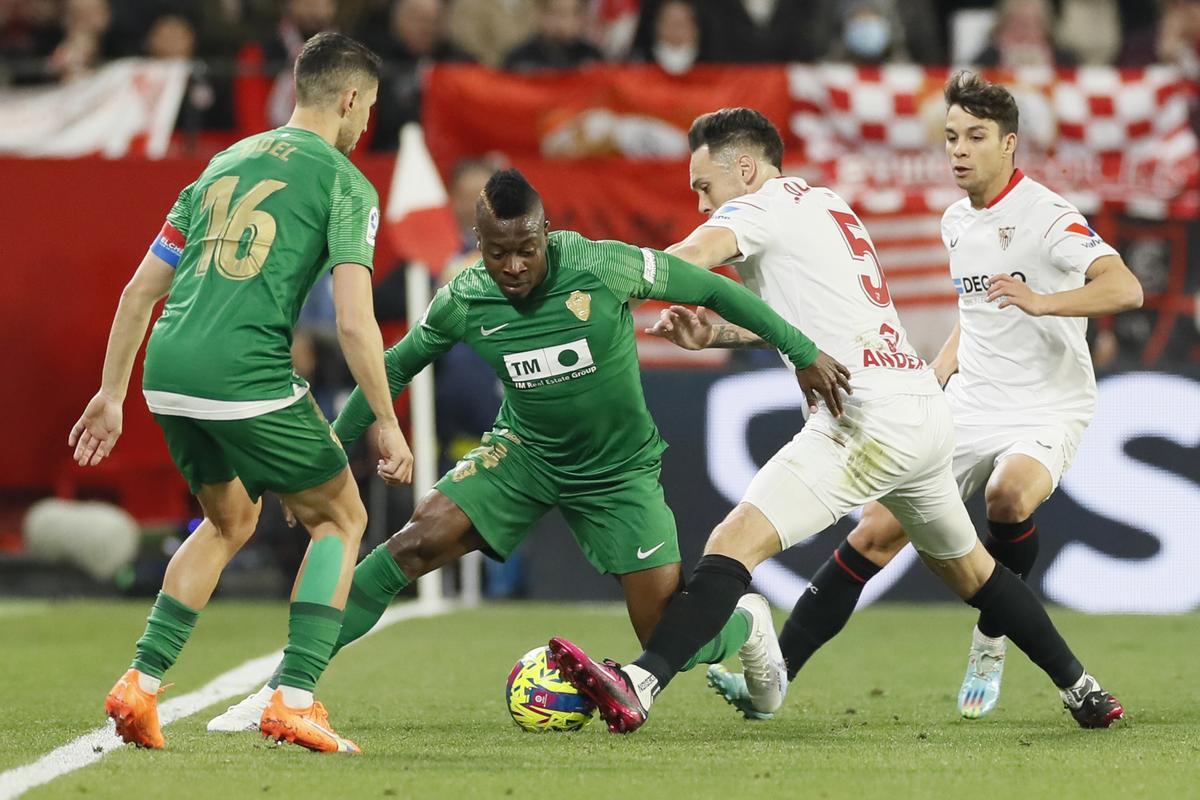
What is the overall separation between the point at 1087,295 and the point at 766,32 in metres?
7.76

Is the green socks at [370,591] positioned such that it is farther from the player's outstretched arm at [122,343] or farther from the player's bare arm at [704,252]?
the player's bare arm at [704,252]

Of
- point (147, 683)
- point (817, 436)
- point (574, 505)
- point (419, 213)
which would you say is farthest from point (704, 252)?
point (419, 213)

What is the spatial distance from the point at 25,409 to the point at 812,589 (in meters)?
6.47

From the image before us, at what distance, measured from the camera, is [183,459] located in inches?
207

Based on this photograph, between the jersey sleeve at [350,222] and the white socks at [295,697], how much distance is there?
47.9 inches

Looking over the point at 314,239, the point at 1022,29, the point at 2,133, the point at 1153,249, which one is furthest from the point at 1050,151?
the point at 314,239

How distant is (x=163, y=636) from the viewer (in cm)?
521

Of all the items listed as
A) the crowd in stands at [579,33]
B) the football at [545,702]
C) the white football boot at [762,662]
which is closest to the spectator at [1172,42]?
the crowd in stands at [579,33]

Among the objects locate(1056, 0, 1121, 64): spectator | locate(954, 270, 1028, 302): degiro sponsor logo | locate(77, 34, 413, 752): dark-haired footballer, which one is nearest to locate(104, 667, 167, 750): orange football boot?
locate(77, 34, 413, 752): dark-haired footballer

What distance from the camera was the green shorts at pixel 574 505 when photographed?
5797 millimetres

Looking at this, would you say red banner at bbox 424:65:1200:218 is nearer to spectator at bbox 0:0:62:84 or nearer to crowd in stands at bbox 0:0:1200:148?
crowd in stands at bbox 0:0:1200:148

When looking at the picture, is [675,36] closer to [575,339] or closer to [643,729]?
[575,339]

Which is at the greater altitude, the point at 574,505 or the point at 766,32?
the point at 766,32

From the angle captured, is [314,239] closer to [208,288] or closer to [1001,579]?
[208,288]
